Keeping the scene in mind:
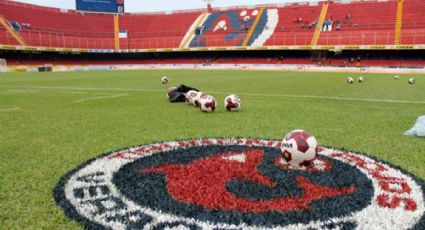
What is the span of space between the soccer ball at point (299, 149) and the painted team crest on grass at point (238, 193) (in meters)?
0.10

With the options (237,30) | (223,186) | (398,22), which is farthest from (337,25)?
(223,186)

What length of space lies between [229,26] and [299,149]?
53.7 meters

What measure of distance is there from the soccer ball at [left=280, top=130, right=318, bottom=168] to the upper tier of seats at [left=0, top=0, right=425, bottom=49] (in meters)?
43.6

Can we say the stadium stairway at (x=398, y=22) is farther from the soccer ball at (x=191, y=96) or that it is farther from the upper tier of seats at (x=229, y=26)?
the soccer ball at (x=191, y=96)

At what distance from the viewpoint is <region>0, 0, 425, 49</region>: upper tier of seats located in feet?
148

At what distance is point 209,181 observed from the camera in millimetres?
3520

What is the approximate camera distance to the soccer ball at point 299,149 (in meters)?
3.82

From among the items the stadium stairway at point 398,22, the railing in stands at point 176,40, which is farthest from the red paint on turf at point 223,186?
the stadium stairway at point 398,22

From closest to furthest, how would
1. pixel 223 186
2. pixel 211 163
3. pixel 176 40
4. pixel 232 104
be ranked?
pixel 223 186, pixel 211 163, pixel 232 104, pixel 176 40

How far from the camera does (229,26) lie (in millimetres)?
55656

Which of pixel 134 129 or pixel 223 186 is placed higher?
pixel 223 186

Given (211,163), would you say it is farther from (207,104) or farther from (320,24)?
(320,24)

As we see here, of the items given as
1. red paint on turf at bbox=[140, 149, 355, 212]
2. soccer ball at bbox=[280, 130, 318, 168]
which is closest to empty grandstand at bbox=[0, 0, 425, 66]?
soccer ball at bbox=[280, 130, 318, 168]

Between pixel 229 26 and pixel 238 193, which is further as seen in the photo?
pixel 229 26
